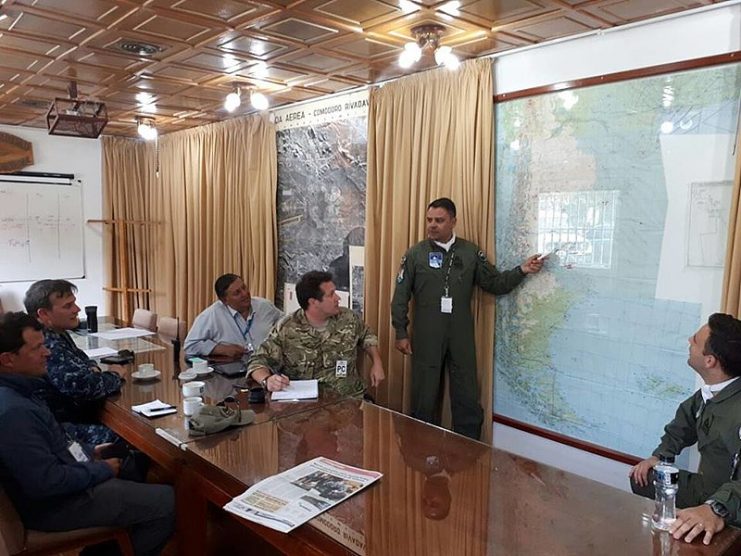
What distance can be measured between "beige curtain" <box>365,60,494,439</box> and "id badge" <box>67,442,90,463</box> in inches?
84.9

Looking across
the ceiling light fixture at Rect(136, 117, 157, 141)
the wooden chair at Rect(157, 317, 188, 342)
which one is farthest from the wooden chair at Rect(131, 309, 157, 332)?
the ceiling light fixture at Rect(136, 117, 157, 141)

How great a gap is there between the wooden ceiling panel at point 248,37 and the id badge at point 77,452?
6.48ft

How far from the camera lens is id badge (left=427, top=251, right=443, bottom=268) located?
142 inches

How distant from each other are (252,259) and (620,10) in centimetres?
377

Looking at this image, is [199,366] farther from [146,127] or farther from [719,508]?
[146,127]

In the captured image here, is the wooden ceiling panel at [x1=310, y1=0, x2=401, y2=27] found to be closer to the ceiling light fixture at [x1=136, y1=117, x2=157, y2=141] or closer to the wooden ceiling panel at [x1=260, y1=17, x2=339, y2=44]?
the wooden ceiling panel at [x1=260, y1=17, x2=339, y2=44]

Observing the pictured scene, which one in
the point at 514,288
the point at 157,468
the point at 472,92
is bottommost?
the point at 157,468

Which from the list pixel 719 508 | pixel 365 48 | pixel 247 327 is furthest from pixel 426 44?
pixel 719 508

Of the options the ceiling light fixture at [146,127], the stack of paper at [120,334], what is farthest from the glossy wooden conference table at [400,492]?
the ceiling light fixture at [146,127]

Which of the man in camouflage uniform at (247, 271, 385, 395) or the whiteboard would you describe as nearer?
the man in camouflage uniform at (247, 271, 385, 395)

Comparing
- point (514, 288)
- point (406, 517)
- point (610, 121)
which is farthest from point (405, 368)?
point (406, 517)

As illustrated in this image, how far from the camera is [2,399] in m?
1.99

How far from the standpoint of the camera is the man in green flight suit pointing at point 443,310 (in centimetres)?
355

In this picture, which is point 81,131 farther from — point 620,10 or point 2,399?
point 620,10
